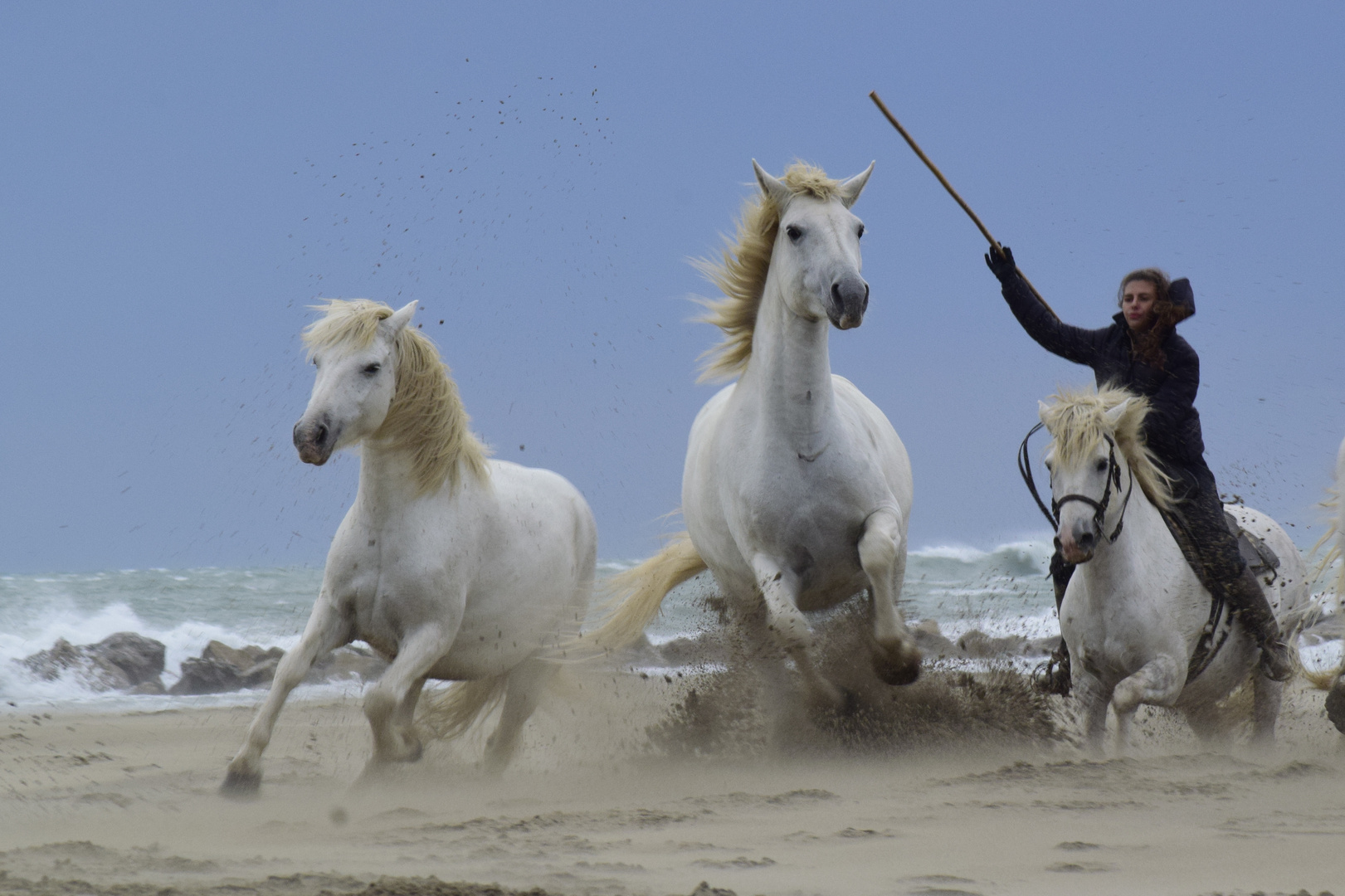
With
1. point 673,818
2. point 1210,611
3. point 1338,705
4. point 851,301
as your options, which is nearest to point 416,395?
point 851,301

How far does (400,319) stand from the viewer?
5.36 meters

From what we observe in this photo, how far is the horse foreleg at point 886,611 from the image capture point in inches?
203

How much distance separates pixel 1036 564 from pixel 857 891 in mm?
19288

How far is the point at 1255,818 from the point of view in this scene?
4449 millimetres

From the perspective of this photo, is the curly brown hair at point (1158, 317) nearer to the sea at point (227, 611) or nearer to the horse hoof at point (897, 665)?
the sea at point (227, 611)

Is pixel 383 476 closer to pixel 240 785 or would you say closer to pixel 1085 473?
pixel 240 785

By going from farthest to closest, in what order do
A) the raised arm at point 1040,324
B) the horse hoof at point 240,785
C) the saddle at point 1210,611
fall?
the raised arm at point 1040,324
the saddle at point 1210,611
the horse hoof at point 240,785

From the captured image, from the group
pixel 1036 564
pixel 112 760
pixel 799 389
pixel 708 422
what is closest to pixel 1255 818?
pixel 799 389

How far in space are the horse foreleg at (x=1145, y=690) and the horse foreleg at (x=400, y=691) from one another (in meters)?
2.85

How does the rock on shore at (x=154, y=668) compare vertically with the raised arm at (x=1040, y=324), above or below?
below

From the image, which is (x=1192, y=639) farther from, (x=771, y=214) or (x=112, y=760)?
(x=112, y=760)

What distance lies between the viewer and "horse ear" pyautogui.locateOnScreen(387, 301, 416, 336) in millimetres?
5333

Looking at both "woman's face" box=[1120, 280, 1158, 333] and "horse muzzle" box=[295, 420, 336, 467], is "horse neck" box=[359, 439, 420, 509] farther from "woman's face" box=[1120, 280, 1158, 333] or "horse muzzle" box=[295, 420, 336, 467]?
"woman's face" box=[1120, 280, 1158, 333]

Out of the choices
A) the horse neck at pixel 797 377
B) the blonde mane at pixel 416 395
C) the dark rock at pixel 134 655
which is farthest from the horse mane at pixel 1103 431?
the dark rock at pixel 134 655
